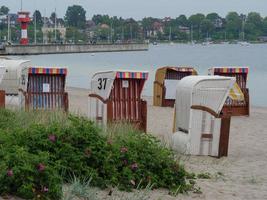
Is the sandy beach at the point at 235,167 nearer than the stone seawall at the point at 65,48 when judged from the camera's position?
Yes

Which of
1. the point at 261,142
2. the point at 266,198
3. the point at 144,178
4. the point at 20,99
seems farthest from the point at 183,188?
the point at 20,99

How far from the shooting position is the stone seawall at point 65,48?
102719 mm

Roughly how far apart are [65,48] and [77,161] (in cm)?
12190

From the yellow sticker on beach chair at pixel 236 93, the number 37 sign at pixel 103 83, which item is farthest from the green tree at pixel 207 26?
the number 37 sign at pixel 103 83

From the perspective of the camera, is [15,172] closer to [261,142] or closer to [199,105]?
[199,105]

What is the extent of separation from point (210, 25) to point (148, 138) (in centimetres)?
18165

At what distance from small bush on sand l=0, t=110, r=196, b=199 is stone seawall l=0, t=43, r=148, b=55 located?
88.7 m

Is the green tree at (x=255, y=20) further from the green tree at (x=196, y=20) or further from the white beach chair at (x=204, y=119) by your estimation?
the white beach chair at (x=204, y=119)

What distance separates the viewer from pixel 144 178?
8414mm

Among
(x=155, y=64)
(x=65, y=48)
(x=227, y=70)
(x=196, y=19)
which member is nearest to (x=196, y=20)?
(x=196, y=19)

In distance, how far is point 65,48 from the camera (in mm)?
128875

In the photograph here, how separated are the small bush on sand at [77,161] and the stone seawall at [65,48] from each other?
88.7 metres

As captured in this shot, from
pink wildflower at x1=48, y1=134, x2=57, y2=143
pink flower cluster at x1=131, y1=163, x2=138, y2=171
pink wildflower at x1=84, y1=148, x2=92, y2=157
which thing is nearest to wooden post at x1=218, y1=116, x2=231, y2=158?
pink flower cluster at x1=131, y1=163, x2=138, y2=171

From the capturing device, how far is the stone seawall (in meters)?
103
